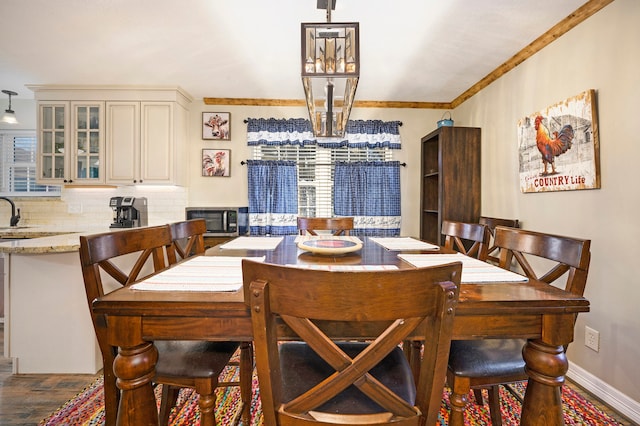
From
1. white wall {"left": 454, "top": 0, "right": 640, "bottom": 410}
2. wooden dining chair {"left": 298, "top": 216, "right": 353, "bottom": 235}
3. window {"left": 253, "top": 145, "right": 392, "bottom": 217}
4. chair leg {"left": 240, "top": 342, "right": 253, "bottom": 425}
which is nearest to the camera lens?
chair leg {"left": 240, "top": 342, "right": 253, "bottom": 425}

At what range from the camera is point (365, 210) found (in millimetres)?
3811

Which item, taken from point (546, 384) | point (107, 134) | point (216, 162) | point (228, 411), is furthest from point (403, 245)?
point (107, 134)

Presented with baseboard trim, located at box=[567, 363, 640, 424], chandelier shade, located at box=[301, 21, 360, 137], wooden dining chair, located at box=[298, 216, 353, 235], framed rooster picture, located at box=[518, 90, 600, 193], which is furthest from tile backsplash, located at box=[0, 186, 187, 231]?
baseboard trim, located at box=[567, 363, 640, 424]

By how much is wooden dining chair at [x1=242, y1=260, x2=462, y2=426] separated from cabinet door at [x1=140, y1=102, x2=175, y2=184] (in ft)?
10.7

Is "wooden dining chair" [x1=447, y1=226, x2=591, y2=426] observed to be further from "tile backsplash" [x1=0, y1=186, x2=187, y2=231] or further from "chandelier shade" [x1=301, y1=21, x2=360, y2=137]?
"tile backsplash" [x1=0, y1=186, x2=187, y2=231]

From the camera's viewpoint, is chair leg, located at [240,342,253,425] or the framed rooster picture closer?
chair leg, located at [240,342,253,425]

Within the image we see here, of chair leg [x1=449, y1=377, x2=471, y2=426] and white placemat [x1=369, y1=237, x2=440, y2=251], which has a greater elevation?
white placemat [x1=369, y1=237, x2=440, y2=251]

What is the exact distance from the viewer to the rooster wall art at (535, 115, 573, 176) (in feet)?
6.79

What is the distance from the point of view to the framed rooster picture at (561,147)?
1.89 m

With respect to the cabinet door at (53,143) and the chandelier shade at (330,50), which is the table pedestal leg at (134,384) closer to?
the chandelier shade at (330,50)

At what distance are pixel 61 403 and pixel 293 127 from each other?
314cm

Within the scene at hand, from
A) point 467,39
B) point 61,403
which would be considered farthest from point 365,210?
point 61,403

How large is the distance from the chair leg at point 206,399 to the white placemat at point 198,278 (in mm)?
335

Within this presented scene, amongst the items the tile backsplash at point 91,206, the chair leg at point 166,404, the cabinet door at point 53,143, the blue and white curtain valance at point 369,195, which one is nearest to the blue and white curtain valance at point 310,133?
the blue and white curtain valance at point 369,195
